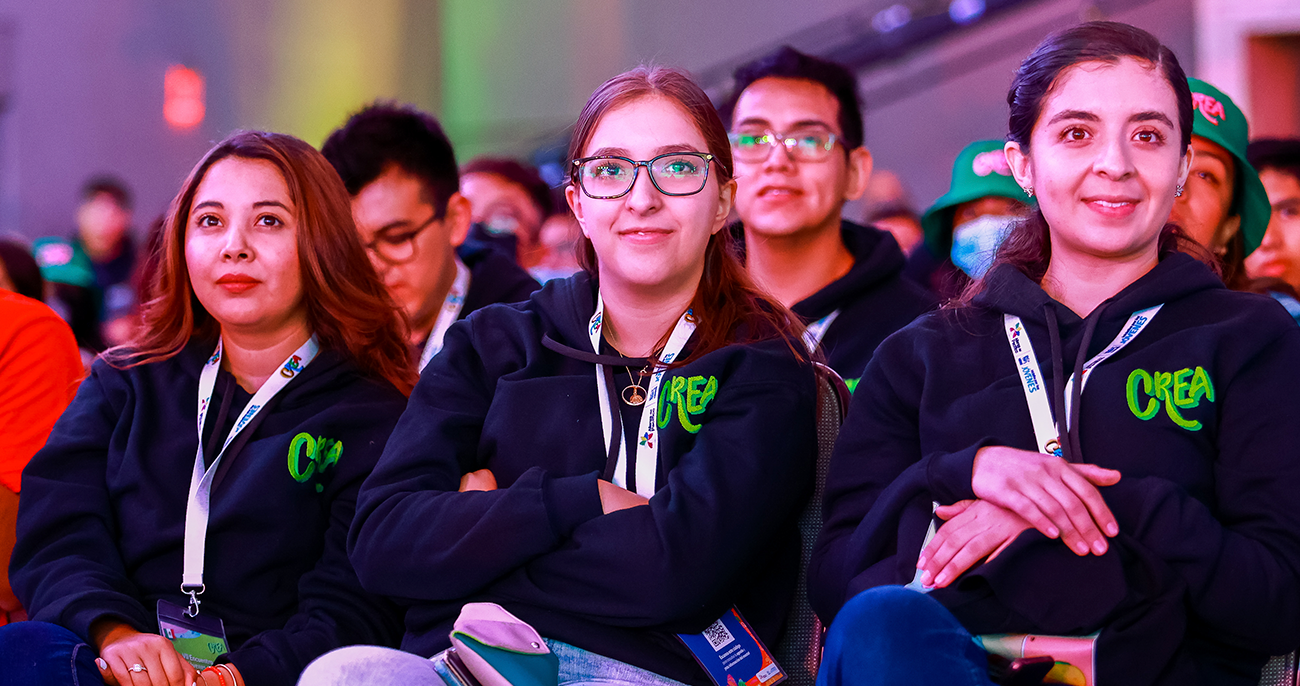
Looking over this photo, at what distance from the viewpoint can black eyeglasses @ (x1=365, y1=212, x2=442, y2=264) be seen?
323cm

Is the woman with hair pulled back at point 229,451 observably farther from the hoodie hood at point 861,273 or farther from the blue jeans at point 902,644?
the hoodie hood at point 861,273

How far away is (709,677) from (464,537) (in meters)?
0.44

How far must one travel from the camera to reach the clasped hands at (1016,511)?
1628 millimetres

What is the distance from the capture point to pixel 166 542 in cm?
216

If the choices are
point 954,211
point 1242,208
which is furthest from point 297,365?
point 954,211

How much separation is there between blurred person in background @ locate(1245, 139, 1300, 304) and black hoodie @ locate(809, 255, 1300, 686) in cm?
166

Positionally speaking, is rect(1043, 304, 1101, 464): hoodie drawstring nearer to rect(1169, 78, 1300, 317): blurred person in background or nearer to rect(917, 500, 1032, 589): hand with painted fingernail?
rect(917, 500, 1032, 589): hand with painted fingernail

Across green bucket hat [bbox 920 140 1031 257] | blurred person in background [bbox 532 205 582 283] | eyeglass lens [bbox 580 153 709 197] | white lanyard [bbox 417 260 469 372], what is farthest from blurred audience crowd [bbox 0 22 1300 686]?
blurred person in background [bbox 532 205 582 283]

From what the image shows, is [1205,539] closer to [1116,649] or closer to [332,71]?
[1116,649]

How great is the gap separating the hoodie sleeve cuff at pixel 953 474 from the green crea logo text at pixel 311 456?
1.12 metres

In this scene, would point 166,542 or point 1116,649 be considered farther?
point 166,542

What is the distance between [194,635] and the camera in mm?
2064

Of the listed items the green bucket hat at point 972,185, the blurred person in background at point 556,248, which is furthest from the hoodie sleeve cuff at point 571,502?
the blurred person in background at point 556,248

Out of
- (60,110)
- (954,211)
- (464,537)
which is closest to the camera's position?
(464,537)
